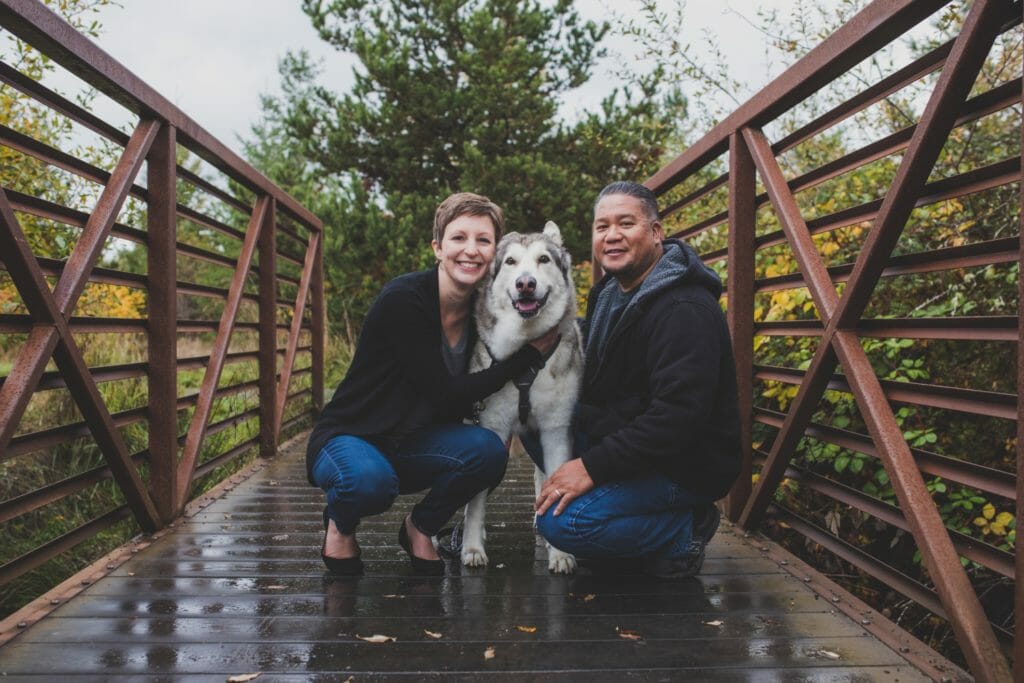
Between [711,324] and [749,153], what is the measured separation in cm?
112

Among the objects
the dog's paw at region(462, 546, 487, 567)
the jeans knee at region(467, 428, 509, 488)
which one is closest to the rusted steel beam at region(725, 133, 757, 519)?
the jeans knee at region(467, 428, 509, 488)

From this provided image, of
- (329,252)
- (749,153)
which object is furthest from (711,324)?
(329,252)

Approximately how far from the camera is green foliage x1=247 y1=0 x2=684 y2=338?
10.5 meters

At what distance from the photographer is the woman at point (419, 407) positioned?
2.59m

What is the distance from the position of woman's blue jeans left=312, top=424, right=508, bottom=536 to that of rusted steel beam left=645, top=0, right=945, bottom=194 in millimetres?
1705

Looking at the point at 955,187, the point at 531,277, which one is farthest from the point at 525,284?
the point at 955,187

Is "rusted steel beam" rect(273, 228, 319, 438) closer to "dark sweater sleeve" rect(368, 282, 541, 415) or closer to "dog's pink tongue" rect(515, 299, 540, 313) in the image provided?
"dark sweater sleeve" rect(368, 282, 541, 415)

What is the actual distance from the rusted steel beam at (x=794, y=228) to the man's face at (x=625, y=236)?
0.49 metres

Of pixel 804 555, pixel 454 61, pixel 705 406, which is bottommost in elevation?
pixel 804 555

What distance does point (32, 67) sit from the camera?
3.72m

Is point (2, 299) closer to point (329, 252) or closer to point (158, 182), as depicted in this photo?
point (158, 182)

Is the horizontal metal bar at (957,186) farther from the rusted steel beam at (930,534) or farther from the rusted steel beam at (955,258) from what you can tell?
the rusted steel beam at (930,534)

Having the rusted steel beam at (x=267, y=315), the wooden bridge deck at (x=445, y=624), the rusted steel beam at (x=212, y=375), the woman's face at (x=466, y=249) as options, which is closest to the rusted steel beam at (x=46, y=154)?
the rusted steel beam at (x=212, y=375)

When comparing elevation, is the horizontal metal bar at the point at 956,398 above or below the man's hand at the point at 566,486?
above
